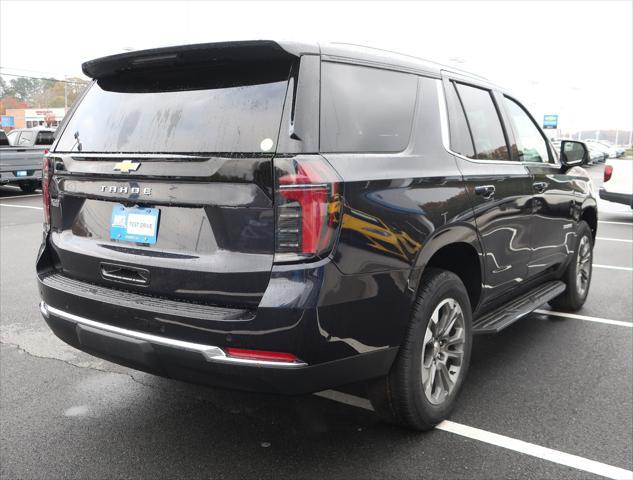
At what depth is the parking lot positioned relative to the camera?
2719 mm

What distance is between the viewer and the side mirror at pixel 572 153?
189 inches

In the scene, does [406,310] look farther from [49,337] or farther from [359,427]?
[49,337]

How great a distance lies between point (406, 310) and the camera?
2.70 m

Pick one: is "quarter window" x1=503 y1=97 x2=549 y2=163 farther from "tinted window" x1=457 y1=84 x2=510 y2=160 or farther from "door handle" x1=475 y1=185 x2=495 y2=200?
"door handle" x1=475 y1=185 x2=495 y2=200

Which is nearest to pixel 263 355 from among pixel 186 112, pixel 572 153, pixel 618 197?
pixel 186 112

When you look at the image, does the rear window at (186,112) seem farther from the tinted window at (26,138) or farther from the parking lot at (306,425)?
the tinted window at (26,138)

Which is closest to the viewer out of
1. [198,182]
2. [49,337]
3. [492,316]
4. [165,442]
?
[198,182]

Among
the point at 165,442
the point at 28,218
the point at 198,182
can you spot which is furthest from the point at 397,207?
the point at 28,218

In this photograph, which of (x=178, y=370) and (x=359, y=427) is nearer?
(x=178, y=370)

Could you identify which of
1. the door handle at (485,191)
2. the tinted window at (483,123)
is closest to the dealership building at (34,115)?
the tinted window at (483,123)

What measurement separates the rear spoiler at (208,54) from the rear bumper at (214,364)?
121cm

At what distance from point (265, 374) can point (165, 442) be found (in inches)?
37.0

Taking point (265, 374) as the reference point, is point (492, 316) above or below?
below

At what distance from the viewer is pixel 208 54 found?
98.8 inches
